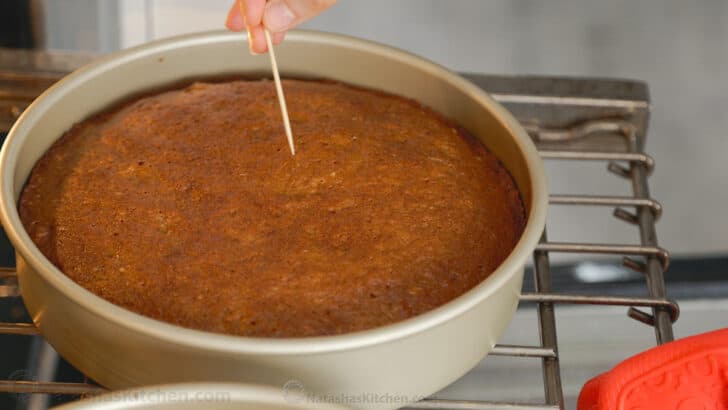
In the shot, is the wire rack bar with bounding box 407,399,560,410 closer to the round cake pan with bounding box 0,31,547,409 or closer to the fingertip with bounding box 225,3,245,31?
the round cake pan with bounding box 0,31,547,409

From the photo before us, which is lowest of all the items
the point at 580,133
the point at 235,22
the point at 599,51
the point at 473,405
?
the point at 473,405

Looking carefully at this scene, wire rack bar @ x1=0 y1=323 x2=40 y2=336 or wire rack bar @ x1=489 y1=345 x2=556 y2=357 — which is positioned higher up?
wire rack bar @ x1=0 y1=323 x2=40 y2=336

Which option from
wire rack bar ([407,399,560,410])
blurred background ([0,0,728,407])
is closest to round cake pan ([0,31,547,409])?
wire rack bar ([407,399,560,410])

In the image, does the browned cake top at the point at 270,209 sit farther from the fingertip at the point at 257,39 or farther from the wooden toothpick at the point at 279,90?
the fingertip at the point at 257,39

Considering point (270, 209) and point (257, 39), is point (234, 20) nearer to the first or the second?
point (257, 39)

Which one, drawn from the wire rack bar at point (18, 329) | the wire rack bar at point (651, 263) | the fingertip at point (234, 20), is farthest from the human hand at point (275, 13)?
the wire rack bar at point (651, 263)

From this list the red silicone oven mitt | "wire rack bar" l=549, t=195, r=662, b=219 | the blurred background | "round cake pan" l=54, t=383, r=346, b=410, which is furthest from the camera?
the blurred background

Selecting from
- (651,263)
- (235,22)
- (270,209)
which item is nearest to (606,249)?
(651,263)
